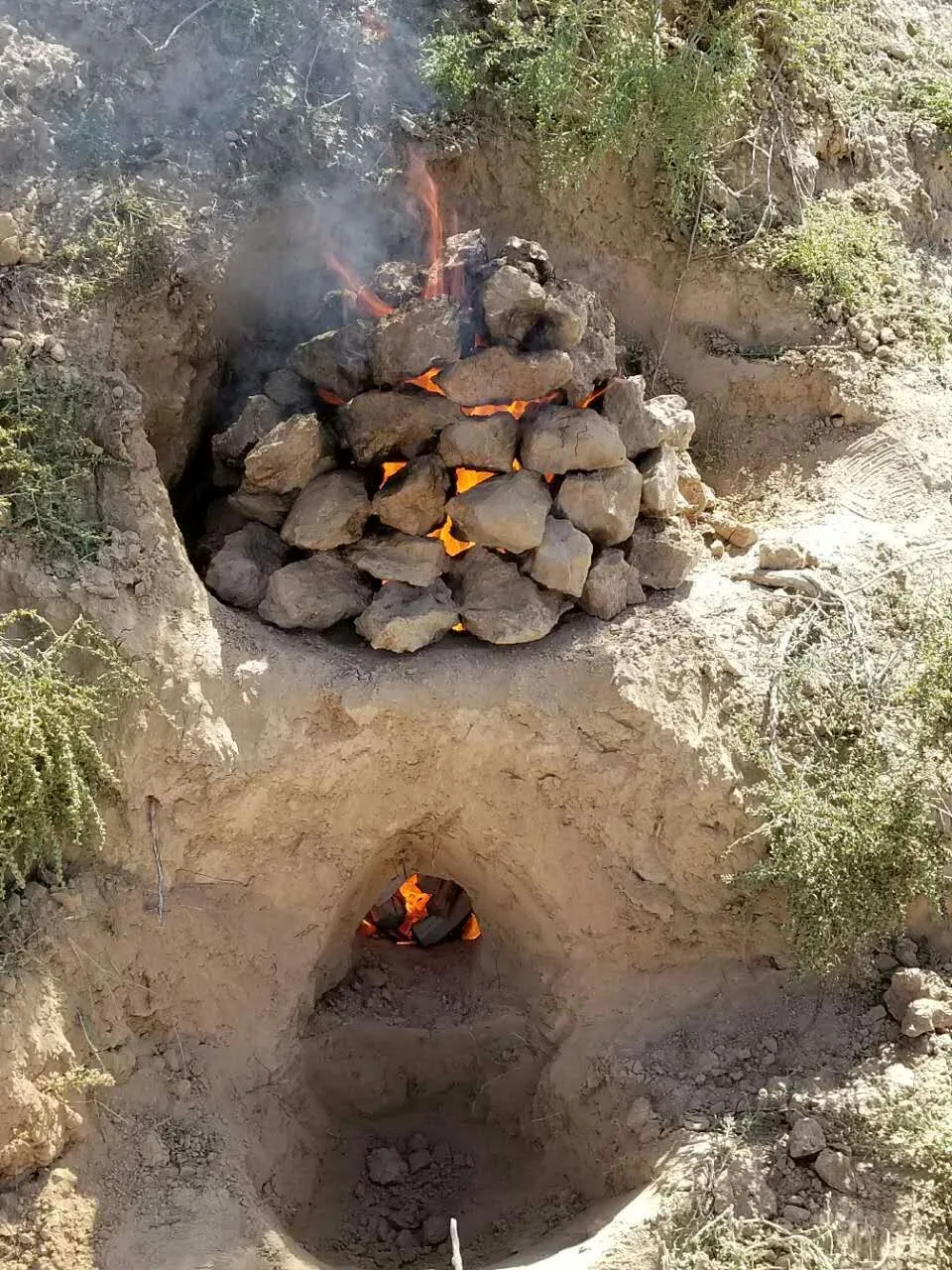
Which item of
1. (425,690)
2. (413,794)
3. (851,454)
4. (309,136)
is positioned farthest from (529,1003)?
(309,136)

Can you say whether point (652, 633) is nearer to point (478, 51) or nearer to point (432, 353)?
point (432, 353)

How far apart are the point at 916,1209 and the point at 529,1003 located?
5.93 ft

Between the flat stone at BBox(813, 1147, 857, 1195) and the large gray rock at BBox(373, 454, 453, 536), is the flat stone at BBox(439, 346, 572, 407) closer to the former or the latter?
the large gray rock at BBox(373, 454, 453, 536)

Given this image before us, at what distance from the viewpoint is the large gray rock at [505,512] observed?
4691mm

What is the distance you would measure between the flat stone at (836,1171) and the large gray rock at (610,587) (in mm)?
2187

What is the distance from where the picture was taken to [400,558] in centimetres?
486

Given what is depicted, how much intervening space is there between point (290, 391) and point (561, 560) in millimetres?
1386

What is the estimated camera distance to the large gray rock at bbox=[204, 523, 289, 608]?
4832 millimetres

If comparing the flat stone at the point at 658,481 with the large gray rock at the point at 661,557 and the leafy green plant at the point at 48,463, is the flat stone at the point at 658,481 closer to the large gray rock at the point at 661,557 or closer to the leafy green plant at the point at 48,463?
the large gray rock at the point at 661,557

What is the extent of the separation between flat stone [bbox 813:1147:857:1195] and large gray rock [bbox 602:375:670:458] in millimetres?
2853

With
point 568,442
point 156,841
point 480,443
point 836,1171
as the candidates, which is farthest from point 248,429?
point 836,1171

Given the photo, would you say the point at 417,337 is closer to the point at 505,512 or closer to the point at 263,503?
the point at 505,512

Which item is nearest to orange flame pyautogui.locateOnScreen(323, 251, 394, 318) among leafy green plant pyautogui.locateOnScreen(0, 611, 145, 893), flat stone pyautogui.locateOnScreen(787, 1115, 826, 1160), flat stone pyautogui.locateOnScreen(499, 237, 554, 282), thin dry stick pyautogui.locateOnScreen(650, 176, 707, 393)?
flat stone pyautogui.locateOnScreen(499, 237, 554, 282)

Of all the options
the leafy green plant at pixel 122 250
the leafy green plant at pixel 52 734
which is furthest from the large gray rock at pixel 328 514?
the leafy green plant at pixel 122 250
